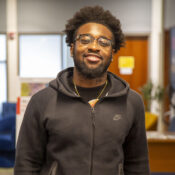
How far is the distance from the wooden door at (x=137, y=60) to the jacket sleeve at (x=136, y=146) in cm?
455

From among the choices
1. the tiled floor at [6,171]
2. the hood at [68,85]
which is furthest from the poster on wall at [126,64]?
the hood at [68,85]

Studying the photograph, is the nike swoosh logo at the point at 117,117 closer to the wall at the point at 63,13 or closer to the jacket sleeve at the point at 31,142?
the jacket sleeve at the point at 31,142

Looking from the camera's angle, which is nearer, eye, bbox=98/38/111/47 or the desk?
eye, bbox=98/38/111/47

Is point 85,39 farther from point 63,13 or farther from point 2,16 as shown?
point 2,16

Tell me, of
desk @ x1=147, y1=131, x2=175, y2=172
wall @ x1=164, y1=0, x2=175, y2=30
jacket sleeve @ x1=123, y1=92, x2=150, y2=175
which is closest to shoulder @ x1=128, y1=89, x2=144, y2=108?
jacket sleeve @ x1=123, y1=92, x2=150, y2=175

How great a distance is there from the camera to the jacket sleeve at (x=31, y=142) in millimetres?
1076

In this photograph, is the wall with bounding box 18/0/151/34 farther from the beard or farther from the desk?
the beard

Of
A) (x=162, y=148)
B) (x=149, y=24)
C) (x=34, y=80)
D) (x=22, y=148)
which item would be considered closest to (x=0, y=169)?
(x=34, y=80)

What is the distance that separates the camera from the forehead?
1.08m

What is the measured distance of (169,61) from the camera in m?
4.99

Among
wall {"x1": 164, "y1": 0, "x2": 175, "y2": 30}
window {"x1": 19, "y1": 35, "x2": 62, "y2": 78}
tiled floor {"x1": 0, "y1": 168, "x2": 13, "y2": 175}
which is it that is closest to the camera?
tiled floor {"x1": 0, "y1": 168, "x2": 13, "y2": 175}

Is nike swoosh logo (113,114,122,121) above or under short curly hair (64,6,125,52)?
under

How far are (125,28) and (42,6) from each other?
1.85 m

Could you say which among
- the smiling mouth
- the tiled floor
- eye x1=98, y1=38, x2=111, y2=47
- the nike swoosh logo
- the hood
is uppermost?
eye x1=98, y1=38, x2=111, y2=47
